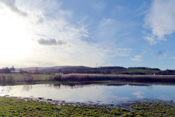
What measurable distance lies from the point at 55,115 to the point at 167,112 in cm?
1242

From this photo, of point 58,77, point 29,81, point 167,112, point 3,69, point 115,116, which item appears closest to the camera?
point 115,116

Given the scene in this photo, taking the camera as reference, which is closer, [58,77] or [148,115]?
[148,115]

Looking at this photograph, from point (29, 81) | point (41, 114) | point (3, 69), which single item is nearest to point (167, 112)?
point (41, 114)

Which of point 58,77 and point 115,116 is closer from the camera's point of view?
point 115,116

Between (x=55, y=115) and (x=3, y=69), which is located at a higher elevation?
(x=3, y=69)

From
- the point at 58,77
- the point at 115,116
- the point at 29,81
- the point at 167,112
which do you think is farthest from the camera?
the point at 58,77

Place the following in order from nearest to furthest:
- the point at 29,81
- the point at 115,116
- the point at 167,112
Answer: the point at 115,116 → the point at 167,112 → the point at 29,81

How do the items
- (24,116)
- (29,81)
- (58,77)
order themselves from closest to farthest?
(24,116)
(29,81)
(58,77)

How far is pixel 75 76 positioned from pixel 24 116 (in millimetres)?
49926

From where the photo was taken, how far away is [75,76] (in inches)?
2544

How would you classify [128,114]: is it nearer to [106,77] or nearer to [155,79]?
[106,77]

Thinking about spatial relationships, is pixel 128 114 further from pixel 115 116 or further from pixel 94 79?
pixel 94 79

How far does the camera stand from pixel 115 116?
51.5ft

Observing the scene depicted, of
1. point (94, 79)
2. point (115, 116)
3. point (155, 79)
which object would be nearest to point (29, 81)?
point (94, 79)
